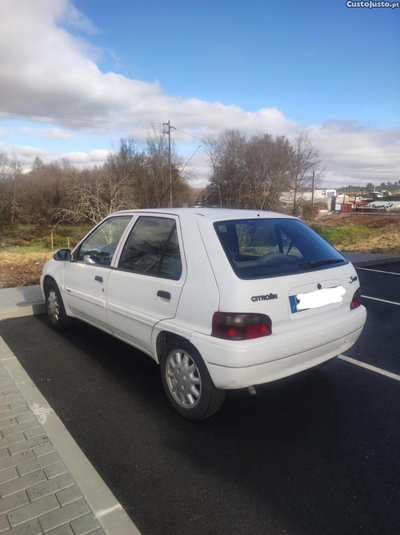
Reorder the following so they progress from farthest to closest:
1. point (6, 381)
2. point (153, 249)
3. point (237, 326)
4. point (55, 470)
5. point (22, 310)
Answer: point (22, 310) < point (6, 381) < point (153, 249) < point (237, 326) < point (55, 470)

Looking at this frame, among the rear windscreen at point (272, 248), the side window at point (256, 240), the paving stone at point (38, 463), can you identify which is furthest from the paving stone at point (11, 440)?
the side window at point (256, 240)

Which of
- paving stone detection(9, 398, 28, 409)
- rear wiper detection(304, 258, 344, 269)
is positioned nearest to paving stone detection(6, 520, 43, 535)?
paving stone detection(9, 398, 28, 409)

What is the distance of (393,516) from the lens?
2.10 metres

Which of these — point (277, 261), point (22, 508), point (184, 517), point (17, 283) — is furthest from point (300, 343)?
point (17, 283)

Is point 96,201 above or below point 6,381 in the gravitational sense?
above

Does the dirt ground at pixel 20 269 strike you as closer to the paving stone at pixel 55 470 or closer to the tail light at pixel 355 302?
the paving stone at pixel 55 470

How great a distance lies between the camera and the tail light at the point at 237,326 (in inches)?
103

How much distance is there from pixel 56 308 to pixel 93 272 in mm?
1404

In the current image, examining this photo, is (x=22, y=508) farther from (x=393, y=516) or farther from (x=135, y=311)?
(x=393, y=516)

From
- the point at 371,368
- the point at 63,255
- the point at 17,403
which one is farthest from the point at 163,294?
the point at 371,368

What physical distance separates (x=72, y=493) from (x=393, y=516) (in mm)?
1810

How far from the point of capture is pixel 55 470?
2385 millimetres

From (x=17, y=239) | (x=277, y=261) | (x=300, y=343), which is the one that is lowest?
(x=17, y=239)

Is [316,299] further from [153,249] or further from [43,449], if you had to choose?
[43,449]
